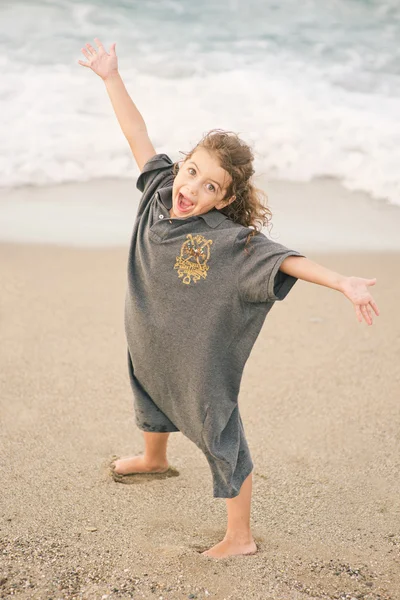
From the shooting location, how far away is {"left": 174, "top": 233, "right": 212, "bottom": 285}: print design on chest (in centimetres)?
230

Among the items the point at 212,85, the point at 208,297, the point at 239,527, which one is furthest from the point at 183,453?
the point at 212,85

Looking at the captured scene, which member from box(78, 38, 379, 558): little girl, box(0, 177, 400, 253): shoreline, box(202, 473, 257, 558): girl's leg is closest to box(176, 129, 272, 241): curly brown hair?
box(78, 38, 379, 558): little girl

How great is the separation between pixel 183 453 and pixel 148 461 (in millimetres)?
320

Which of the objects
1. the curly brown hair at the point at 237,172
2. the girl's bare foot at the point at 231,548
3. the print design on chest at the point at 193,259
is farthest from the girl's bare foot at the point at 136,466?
the curly brown hair at the point at 237,172

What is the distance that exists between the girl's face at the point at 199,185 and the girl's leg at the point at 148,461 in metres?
0.92

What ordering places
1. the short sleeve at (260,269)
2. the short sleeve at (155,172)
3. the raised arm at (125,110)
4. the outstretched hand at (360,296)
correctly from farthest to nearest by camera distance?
the raised arm at (125,110) → the short sleeve at (155,172) → the short sleeve at (260,269) → the outstretched hand at (360,296)

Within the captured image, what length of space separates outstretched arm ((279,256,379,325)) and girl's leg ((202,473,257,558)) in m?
0.73

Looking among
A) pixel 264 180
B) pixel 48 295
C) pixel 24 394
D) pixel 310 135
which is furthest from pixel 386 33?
pixel 24 394

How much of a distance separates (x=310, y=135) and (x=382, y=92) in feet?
4.87

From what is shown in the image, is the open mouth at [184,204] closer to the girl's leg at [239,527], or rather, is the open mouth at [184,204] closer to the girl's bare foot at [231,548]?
the girl's leg at [239,527]

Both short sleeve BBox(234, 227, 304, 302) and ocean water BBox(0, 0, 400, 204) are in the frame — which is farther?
ocean water BBox(0, 0, 400, 204)

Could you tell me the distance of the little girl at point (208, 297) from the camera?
2.28m

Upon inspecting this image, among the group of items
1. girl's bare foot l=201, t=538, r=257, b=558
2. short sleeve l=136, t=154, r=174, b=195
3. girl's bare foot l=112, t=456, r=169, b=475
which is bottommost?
girl's bare foot l=201, t=538, r=257, b=558

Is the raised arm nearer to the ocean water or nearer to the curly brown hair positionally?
the curly brown hair
